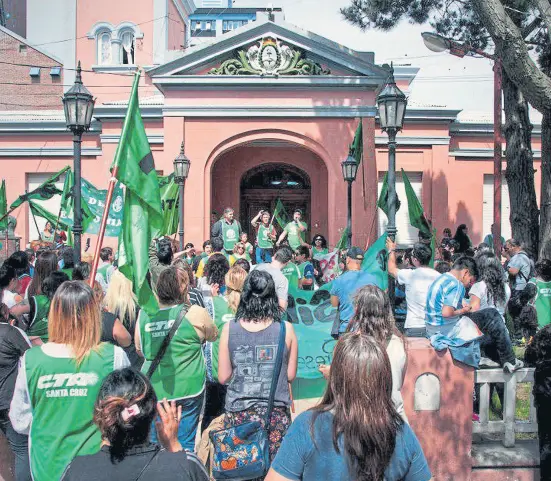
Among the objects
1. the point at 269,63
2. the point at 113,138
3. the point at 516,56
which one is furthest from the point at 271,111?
the point at 516,56

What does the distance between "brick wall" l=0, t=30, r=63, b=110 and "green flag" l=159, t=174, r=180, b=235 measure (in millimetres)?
21476

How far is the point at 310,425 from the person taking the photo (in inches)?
103

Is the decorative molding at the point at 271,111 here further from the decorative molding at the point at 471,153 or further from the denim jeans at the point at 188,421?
the denim jeans at the point at 188,421

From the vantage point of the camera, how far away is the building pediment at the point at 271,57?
688 inches

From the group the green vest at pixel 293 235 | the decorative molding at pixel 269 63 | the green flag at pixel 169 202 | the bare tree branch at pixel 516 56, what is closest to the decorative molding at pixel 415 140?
the decorative molding at pixel 269 63

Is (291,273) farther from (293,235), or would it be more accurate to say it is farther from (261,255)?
(261,255)

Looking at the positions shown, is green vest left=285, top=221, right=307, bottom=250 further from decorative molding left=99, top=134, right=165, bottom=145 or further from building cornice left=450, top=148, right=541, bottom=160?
building cornice left=450, top=148, right=541, bottom=160

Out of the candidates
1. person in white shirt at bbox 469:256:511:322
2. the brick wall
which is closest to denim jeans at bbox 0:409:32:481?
person in white shirt at bbox 469:256:511:322

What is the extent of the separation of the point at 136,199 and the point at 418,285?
114 inches

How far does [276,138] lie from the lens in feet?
60.5

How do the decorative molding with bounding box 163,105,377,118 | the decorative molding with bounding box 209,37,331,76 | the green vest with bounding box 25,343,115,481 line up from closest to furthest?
1. the green vest with bounding box 25,343,115,481
2. the decorative molding with bounding box 209,37,331,76
3. the decorative molding with bounding box 163,105,377,118

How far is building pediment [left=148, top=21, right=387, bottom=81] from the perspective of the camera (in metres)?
17.5

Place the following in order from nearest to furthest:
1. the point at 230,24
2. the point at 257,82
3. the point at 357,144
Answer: the point at 357,144 < the point at 257,82 < the point at 230,24

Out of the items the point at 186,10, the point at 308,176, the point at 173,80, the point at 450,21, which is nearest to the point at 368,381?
the point at 450,21
